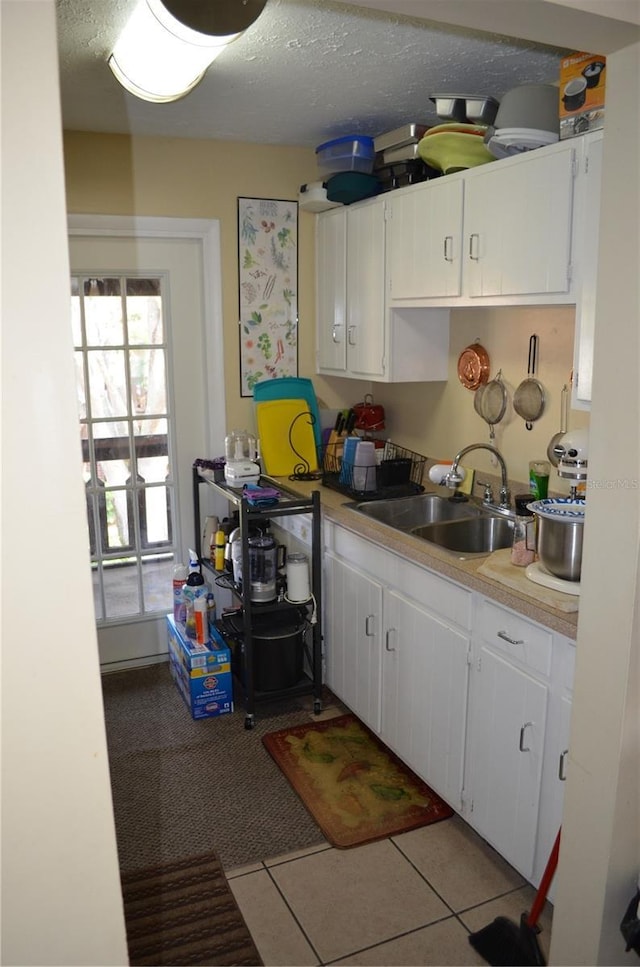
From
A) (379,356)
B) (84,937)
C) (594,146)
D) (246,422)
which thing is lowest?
(84,937)

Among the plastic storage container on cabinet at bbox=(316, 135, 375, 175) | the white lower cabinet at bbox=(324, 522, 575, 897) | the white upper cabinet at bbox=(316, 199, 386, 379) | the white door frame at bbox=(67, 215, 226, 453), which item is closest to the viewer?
the white lower cabinet at bbox=(324, 522, 575, 897)

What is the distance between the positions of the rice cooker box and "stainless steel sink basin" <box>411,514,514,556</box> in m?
1.33

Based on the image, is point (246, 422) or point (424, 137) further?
point (246, 422)

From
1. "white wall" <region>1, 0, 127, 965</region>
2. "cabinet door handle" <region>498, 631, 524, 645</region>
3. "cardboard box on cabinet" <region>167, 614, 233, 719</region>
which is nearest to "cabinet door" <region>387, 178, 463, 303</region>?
"cabinet door handle" <region>498, 631, 524, 645</region>

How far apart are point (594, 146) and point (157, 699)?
270 centimetres

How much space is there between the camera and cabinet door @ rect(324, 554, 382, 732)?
2.84 metres

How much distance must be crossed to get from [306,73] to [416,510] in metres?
1.66

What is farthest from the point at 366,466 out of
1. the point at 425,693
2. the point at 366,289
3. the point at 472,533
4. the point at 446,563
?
the point at 425,693

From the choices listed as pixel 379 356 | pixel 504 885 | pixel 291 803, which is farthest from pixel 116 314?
pixel 504 885

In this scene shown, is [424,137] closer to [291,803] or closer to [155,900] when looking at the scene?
[291,803]

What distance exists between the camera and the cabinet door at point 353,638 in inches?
112

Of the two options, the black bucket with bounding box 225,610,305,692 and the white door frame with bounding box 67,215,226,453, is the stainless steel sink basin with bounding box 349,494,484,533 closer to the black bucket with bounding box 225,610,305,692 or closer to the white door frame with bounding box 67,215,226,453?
the black bucket with bounding box 225,610,305,692

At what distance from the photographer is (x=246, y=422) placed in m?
3.71

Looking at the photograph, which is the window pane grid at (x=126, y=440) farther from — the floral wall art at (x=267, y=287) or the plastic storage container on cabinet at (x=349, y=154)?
the plastic storage container on cabinet at (x=349, y=154)
